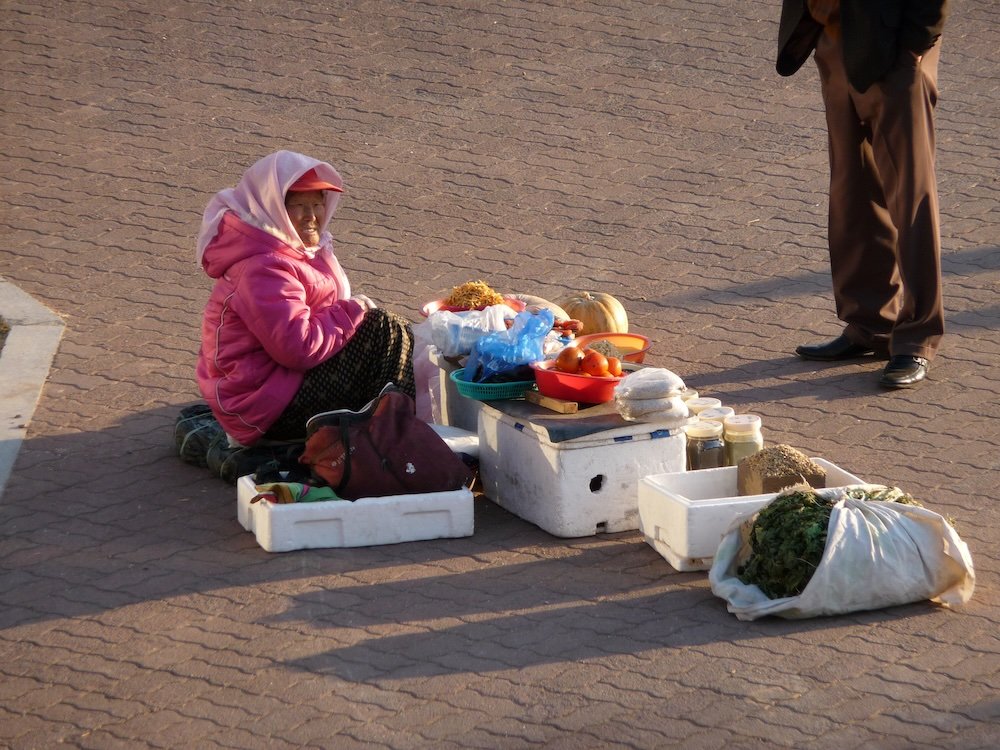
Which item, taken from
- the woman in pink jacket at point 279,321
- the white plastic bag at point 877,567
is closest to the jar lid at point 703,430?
the white plastic bag at point 877,567

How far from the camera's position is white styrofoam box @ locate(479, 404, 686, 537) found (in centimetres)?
488

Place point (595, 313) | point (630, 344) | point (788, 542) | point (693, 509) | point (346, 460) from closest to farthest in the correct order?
1. point (788, 542)
2. point (693, 509)
3. point (346, 460)
4. point (630, 344)
5. point (595, 313)

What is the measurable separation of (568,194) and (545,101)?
1.37m

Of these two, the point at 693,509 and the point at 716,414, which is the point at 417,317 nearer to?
the point at 716,414

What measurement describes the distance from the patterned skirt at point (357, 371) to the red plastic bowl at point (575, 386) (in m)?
0.65

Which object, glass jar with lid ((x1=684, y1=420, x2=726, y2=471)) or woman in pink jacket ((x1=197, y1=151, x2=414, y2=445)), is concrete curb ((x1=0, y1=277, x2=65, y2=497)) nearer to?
woman in pink jacket ((x1=197, y1=151, x2=414, y2=445))

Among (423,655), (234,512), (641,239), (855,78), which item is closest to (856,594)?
(423,655)

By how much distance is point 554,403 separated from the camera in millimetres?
5020

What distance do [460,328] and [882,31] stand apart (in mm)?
2164

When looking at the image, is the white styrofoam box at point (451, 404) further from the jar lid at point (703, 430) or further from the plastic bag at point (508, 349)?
the jar lid at point (703, 430)

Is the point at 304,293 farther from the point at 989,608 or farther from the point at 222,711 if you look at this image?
the point at 989,608

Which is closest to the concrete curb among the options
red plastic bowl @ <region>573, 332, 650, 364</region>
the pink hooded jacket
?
the pink hooded jacket

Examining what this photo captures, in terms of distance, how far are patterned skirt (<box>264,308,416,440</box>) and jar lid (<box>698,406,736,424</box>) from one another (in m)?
1.14

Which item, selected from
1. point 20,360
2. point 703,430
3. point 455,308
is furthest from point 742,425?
point 20,360
